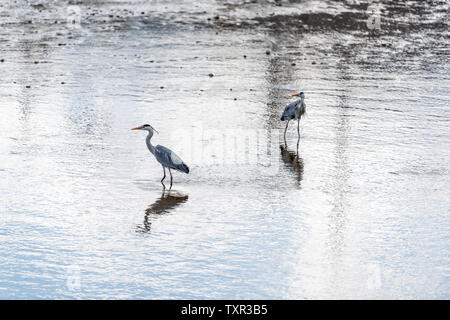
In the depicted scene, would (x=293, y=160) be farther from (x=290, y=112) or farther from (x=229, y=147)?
(x=290, y=112)

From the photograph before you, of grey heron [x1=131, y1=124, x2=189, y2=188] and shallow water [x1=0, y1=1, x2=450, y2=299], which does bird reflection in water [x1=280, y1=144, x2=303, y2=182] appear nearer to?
shallow water [x1=0, y1=1, x2=450, y2=299]

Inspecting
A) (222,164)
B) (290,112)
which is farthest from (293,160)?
(290,112)


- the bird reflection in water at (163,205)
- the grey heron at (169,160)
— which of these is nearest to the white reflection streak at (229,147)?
the grey heron at (169,160)

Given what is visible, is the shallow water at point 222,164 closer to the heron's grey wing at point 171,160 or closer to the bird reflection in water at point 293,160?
the bird reflection in water at point 293,160

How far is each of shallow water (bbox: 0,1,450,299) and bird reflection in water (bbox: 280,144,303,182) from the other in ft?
0.20

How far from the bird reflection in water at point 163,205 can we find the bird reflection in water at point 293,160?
2.18 meters

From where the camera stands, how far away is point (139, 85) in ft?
67.8

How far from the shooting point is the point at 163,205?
43.3 ft

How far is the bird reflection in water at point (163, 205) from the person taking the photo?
1242cm

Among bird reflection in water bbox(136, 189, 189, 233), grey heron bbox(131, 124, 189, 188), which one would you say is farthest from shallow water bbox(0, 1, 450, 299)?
grey heron bbox(131, 124, 189, 188)

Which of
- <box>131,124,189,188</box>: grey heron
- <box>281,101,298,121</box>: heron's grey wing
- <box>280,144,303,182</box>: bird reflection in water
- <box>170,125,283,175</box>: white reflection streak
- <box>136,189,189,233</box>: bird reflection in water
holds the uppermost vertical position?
<box>281,101,298,121</box>: heron's grey wing

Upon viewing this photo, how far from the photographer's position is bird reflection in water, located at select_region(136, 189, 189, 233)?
40.8ft
